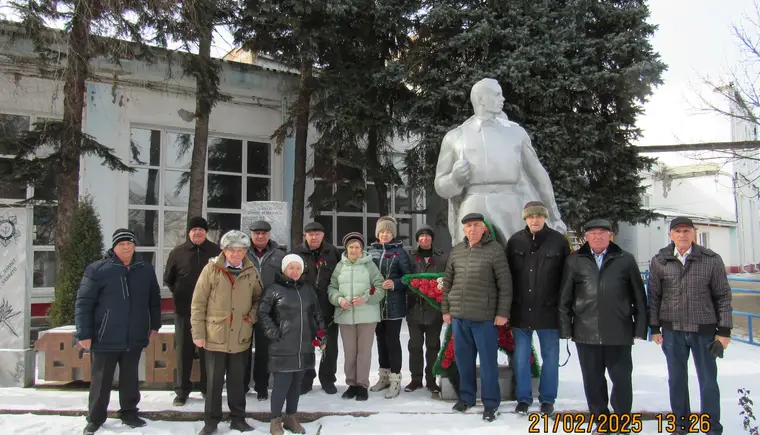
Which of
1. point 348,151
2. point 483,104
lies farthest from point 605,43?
point 483,104

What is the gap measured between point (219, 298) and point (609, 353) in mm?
2983

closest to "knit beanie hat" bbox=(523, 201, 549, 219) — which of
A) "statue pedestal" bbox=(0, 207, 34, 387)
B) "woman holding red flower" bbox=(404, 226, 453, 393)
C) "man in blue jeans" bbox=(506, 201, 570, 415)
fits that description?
"man in blue jeans" bbox=(506, 201, 570, 415)

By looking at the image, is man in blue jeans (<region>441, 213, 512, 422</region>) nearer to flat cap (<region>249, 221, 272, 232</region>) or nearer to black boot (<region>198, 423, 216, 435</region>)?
flat cap (<region>249, 221, 272, 232</region>)

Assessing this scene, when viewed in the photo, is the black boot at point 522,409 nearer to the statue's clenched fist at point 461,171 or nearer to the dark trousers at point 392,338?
the dark trousers at point 392,338

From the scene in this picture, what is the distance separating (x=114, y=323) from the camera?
171 inches

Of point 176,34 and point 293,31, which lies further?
point 293,31

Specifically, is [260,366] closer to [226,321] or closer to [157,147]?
[226,321]

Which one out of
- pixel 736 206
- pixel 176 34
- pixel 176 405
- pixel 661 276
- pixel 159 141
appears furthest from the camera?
pixel 736 206

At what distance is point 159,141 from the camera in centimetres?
1250

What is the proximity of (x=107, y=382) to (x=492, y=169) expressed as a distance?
375cm

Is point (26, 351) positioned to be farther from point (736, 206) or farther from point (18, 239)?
point (736, 206)

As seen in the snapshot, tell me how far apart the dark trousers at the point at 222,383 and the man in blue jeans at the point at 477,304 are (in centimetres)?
177

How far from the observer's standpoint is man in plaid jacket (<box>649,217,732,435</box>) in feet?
12.6

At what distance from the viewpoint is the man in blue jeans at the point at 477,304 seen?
14.4 feet
